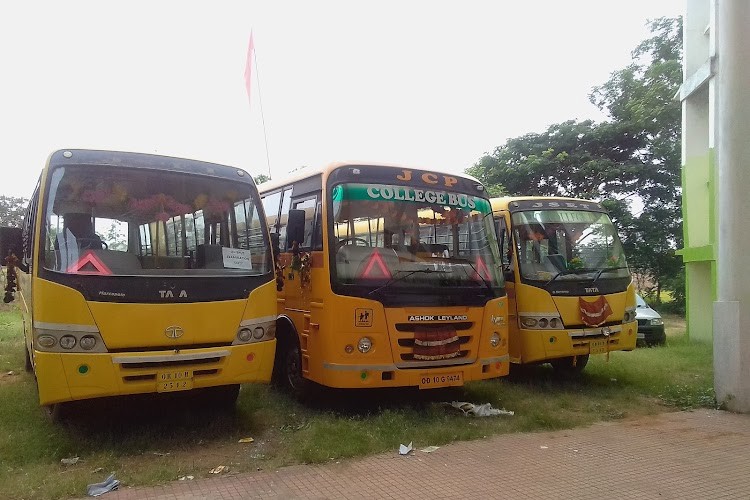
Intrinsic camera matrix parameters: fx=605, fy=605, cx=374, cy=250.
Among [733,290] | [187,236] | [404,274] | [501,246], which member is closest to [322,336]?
[404,274]

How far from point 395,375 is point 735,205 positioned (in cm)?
440

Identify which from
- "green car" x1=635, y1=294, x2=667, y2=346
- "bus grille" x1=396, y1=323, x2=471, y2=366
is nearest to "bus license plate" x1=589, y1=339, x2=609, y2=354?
"bus grille" x1=396, y1=323, x2=471, y2=366

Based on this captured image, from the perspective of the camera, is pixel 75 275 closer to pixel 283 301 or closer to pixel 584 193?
pixel 283 301

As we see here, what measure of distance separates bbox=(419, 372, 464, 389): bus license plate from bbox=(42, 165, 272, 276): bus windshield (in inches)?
77.6

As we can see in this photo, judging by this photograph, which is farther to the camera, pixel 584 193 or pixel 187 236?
pixel 584 193

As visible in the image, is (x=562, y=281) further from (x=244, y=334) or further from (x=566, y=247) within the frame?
(x=244, y=334)

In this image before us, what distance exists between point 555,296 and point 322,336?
3.23m

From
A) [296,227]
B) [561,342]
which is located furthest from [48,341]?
[561,342]

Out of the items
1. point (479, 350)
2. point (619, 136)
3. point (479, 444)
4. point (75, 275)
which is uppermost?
point (619, 136)

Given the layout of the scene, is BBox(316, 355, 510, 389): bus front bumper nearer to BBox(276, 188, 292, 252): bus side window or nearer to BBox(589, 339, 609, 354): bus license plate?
BBox(276, 188, 292, 252): bus side window

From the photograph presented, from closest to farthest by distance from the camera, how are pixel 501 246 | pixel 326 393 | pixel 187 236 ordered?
pixel 187 236 → pixel 326 393 → pixel 501 246

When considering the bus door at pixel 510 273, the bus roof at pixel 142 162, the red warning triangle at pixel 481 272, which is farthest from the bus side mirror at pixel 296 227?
the bus door at pixel 510 273

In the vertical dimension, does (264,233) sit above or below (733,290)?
above

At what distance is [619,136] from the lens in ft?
66.6
